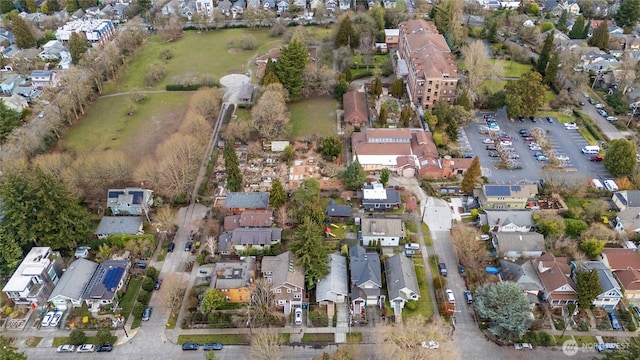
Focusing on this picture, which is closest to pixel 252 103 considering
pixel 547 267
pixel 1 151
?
pixel 1 151

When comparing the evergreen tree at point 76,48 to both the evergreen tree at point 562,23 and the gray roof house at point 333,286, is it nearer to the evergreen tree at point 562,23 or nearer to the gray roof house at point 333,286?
the gray roof house at point 333,286

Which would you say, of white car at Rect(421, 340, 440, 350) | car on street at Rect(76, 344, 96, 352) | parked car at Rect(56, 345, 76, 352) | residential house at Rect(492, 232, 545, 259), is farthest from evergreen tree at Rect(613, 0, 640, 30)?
parked car at Rect(56, 345, 76, 352)

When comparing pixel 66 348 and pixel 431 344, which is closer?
pixel 431 344

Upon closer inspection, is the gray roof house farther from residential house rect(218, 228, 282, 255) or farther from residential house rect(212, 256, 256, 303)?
residential house rect(218, 228, 282, 255)

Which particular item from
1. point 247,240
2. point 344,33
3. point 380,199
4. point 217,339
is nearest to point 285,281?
point 217,339

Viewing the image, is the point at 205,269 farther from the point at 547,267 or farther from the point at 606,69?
the point at 606,69

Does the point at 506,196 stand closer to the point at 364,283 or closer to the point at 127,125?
the point at 364,283
